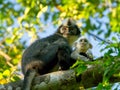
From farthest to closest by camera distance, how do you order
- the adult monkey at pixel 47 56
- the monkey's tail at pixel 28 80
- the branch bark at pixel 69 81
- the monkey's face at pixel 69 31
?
the monkey's face at pixel 69 31 < the adult monkey at pixel 47 56 < the monkey's tail at pixel 28 80 < the branch bark at pixel 69 81

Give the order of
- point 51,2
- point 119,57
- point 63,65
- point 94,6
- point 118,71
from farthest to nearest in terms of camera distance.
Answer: point 94,6
point 51,2
point 63,65
point 118,71
point 119,57

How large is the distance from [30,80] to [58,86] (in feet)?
1.36

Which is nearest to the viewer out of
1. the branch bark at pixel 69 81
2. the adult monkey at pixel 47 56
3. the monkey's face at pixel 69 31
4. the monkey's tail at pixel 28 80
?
the branch bark at pixel 69 81

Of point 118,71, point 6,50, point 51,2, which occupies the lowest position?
point 118,71

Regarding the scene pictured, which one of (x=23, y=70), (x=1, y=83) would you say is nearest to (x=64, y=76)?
(x=1, y=83)

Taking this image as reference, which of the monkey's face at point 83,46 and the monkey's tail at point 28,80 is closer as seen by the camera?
the monkey's tail at point 28,80

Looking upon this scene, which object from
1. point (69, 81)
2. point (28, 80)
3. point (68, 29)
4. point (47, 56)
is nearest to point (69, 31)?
point (68, 29)

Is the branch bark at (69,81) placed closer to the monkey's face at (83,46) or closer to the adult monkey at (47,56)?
the adult monkey at (47,56)

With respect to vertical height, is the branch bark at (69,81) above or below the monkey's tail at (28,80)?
below

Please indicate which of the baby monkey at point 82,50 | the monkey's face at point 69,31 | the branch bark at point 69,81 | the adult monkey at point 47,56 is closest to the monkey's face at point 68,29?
the monkey's face at point 69,31

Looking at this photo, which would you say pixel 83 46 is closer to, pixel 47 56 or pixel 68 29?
pixel 47 56

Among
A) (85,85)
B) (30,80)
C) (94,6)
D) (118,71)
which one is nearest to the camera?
(118,71)

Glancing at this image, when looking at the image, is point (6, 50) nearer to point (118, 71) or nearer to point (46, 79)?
point (46, 79)

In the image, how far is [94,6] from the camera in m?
11.2
